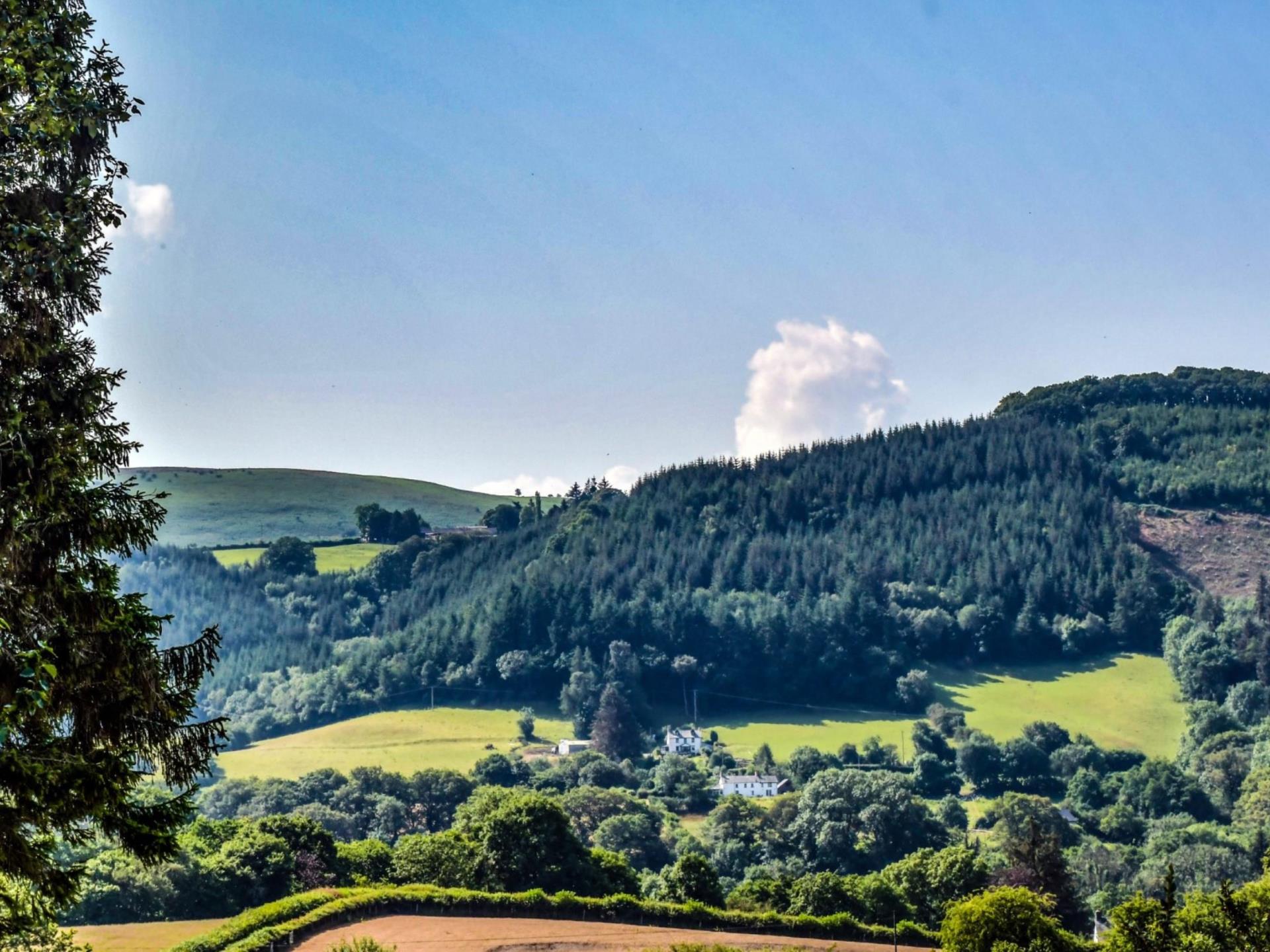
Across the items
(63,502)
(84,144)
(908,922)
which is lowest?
(908,922)

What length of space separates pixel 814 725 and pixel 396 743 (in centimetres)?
4853

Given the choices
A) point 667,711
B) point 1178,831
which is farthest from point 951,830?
point 667,711

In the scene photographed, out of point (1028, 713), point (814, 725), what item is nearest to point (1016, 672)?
point (1028, 713)

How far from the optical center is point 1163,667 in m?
184

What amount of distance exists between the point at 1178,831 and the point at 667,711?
74565 millimetres

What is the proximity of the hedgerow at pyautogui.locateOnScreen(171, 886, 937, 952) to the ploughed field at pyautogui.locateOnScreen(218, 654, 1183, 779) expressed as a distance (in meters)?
76.1

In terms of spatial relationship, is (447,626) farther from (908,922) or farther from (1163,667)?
(908,922)

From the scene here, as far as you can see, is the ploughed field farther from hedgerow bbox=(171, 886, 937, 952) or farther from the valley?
hedgerow bbox=(171, 886, 937, 952)

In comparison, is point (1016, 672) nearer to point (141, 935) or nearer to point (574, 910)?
point (574, 910)

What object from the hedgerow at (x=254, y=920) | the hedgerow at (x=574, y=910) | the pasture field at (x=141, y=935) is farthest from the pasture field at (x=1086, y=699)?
the hedgerow at (x=254, y=920)

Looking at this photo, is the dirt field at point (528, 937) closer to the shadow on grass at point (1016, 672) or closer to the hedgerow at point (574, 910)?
the hedgerow at point (574, 910)

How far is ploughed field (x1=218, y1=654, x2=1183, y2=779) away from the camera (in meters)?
150

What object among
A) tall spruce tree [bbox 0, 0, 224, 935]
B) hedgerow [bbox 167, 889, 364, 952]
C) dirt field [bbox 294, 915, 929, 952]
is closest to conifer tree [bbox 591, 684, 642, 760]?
dirt field [bbox 294, 915, 929, 952]

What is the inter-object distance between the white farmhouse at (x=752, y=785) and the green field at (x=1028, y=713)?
42.5 ft
